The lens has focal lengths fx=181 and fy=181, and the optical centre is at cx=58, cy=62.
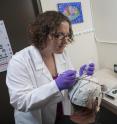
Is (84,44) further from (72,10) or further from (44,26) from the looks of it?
→ (44,26)

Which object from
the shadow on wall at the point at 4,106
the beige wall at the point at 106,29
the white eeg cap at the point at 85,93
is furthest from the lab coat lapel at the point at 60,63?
the beige wall at the point at 106,29

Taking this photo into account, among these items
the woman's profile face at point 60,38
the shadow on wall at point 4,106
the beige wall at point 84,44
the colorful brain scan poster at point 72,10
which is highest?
the colorful brain scan poster at point 72,10

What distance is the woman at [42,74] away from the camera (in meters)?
0.91

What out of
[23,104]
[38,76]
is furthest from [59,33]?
[23,104]

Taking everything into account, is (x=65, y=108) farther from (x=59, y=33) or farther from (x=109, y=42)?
(x=109, y=42)

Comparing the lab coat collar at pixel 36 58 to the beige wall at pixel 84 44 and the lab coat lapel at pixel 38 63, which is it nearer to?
the lab coat lapel at pixel 38 63

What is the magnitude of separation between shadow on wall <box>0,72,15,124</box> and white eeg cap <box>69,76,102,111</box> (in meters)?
0.90

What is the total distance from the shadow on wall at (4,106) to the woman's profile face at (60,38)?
0.82 meters

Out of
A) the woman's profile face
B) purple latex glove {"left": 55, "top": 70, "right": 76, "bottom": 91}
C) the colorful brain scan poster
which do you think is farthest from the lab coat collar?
the colorful brain scan poster

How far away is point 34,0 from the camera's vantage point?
1.66 meters

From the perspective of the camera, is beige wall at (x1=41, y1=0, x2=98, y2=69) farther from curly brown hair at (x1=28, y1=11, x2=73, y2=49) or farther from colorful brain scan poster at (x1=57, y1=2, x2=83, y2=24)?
curly brown hair at (x1=28, y1=11, x2=73, y2=49)

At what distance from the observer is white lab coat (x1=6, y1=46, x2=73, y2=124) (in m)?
0.91

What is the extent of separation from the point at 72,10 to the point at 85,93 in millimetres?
1128

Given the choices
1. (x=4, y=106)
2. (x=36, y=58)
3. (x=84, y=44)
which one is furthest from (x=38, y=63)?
(x=84, y=44)
